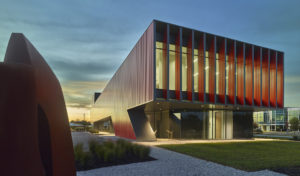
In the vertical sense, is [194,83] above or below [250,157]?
above

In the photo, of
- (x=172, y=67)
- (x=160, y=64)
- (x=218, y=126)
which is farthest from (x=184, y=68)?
(x=218, y=126)

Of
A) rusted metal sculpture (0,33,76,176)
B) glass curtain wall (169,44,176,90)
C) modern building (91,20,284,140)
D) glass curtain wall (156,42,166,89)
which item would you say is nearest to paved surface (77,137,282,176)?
rusted metal sculpture (0,33,76,176)

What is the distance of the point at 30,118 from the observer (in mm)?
3793

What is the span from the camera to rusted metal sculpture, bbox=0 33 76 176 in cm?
362

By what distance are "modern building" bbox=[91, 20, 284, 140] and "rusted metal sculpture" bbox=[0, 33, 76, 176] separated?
14.3m

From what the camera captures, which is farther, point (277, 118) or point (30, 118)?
point (277, 118)

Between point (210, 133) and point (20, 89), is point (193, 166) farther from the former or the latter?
point (210, 133)

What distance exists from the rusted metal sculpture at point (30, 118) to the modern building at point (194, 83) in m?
14.3

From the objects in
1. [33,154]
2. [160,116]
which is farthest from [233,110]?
[33,154]

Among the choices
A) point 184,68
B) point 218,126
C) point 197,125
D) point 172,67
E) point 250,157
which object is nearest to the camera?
point 250,157

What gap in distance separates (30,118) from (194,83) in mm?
18941

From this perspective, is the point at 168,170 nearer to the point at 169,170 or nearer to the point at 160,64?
the point at 169,170

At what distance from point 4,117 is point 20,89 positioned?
478 mm

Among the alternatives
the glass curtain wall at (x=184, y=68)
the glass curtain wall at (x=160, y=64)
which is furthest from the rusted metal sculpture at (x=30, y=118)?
the glass curtain wall at (x=184, y=68)
